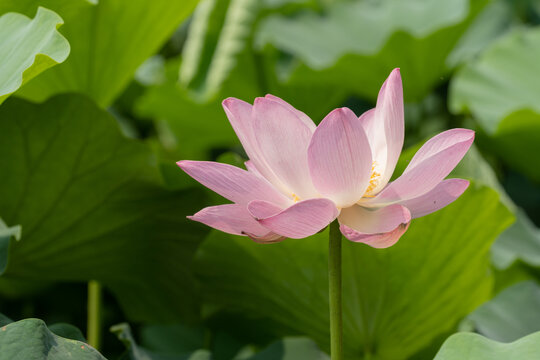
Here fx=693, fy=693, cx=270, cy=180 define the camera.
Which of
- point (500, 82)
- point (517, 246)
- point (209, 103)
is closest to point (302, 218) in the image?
point (517, 246)

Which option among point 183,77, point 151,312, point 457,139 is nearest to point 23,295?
point 151,312

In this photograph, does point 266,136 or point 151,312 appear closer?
point 266,136

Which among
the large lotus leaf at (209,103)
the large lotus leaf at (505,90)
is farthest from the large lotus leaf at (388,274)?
the large lotus leaf at (209,103)

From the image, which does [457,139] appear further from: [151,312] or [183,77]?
[183,77]

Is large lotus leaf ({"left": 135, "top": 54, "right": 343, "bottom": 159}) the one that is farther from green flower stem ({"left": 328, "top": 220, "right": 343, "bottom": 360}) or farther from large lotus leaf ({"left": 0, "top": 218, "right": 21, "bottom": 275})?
green flower stem ({"left": 328, "top": 220, "right": 343, "bottom": 360})

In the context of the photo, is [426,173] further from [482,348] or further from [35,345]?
[35,345]

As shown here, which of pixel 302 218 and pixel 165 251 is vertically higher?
pixel 302 218
